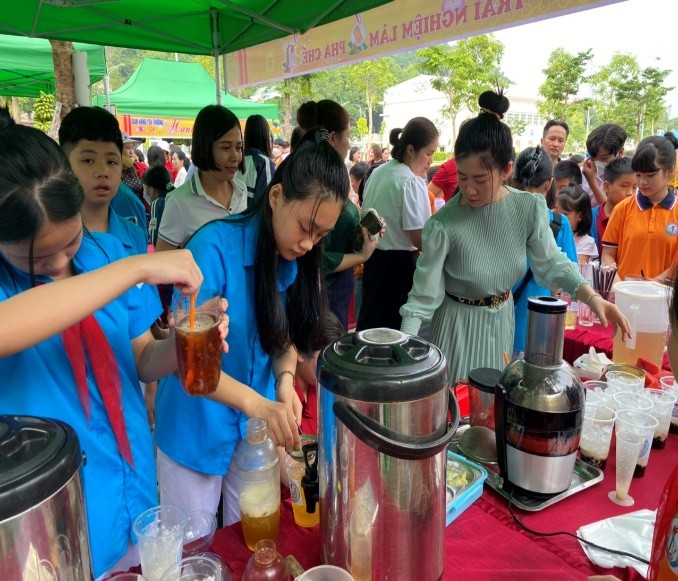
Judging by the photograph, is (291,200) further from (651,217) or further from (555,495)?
(651,217)

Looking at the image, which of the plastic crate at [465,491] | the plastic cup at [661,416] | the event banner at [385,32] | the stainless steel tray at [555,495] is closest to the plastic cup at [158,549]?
the plastic crate at [465,491]

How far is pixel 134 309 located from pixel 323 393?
632 mm

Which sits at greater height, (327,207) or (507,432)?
(327,207)

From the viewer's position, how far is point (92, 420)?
114 cm

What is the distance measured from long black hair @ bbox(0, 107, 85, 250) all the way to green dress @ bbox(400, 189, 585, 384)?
139 centimetres

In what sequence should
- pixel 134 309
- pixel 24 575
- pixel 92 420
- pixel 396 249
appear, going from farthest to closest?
pixel 396 249, pixel 134 309, pixel 92 420, pixel 24 575

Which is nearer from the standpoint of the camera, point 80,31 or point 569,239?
point 569,239

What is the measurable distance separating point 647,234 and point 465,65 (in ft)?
62.2

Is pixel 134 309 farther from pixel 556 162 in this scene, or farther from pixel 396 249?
pixel 556 162

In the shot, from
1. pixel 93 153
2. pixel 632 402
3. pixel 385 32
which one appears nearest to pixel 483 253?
pixel 632 402

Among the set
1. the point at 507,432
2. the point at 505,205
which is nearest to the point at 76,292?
the point at 507,432

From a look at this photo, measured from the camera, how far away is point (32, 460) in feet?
2.00

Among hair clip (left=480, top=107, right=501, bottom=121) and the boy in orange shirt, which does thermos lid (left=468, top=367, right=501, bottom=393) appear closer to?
hair clip (left=480, top=107, right=501, bottom=121)

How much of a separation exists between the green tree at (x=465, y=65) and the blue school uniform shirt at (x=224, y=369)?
63.8 feet
